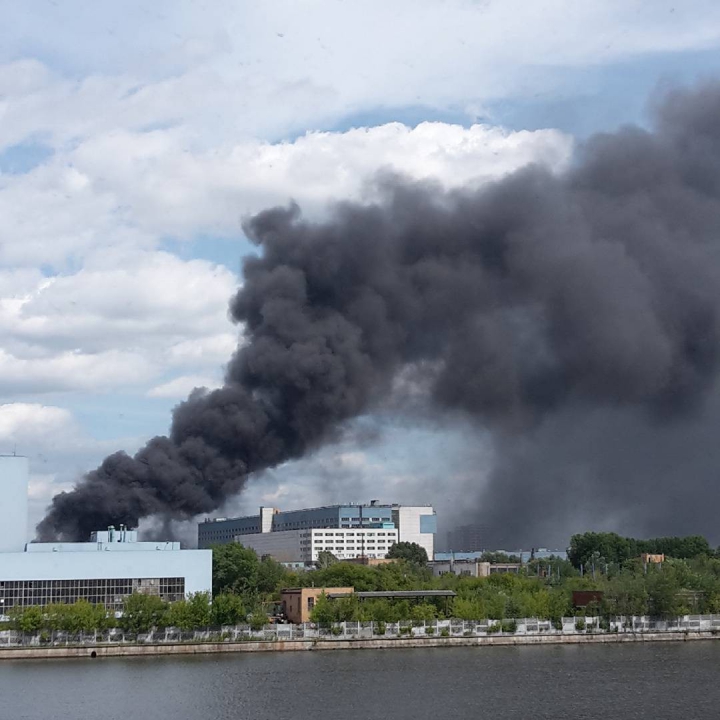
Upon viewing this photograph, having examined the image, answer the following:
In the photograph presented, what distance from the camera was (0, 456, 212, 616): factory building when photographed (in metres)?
56.1

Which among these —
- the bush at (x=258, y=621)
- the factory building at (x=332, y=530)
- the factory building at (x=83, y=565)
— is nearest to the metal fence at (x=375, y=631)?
the bush at (x=258, y=621)

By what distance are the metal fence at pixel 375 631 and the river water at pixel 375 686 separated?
268cm

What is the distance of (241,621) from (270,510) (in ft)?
361

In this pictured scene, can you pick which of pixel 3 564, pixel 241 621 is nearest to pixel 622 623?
pixel 241 621

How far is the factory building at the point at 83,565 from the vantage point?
2207 inches

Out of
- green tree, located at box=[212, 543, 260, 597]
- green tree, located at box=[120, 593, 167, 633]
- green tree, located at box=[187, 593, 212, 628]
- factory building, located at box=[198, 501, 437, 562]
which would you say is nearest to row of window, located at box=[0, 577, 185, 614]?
green tree, located at box=[120, 593, 167, 633]

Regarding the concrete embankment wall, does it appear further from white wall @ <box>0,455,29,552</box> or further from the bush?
white wall @ <box>0,455,29,552</box>

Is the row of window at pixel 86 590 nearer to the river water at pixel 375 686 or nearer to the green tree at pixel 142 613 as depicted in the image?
the green tree at pixel 142 613

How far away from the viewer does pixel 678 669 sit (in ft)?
141

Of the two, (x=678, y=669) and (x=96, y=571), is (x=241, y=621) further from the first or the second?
(x=678, y=669)

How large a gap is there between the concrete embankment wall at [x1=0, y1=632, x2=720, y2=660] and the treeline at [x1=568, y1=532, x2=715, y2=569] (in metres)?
65.6

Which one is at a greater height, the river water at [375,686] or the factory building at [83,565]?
the factory building at [83,565]

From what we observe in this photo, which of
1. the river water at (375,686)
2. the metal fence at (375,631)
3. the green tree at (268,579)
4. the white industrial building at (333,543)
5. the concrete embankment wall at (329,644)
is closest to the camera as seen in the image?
the river water at (375,686)

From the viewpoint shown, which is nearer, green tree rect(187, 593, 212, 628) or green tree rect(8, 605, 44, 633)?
green tree rect(8, 605, 44, 633)
